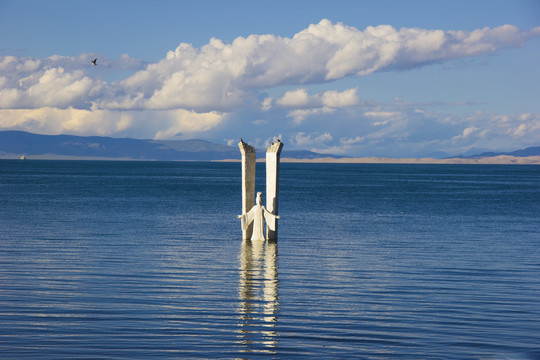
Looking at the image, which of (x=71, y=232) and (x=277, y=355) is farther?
(x=71, y=232)

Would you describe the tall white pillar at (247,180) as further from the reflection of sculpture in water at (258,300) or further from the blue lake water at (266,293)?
the reflection of sculpture in water at (258,300)

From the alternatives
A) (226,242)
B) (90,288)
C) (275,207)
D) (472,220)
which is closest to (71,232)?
(226,242)

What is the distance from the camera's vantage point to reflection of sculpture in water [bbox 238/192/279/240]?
95.2ft

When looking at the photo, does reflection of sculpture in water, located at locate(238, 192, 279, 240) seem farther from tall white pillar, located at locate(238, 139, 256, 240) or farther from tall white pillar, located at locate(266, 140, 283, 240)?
tall white pillar, located at locate(238, 139, 256, 240)

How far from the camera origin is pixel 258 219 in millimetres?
29219

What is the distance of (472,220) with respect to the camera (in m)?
44.1

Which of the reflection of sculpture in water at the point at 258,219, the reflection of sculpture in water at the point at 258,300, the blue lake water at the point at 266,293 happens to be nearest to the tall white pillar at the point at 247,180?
the reflection of sculpture in water at the point at 258,219

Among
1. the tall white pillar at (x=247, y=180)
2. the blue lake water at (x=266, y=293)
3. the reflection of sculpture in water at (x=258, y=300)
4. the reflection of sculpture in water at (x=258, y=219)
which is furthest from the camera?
the tall white pillar at (x=247, y=180)

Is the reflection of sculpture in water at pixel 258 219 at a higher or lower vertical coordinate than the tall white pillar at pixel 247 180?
lower

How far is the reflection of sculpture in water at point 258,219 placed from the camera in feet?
95.2

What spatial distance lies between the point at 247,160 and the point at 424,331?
644 inches

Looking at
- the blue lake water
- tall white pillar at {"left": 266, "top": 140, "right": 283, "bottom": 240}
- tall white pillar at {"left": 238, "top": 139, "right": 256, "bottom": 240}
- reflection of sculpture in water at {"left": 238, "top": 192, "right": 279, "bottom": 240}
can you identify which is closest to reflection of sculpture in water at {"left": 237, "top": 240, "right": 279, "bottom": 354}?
the blue lake water

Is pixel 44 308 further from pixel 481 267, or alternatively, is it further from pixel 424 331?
pixel 481 267

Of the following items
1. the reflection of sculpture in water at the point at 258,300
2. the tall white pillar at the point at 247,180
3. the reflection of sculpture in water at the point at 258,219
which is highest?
the tall white pillar at the point at 247,180
